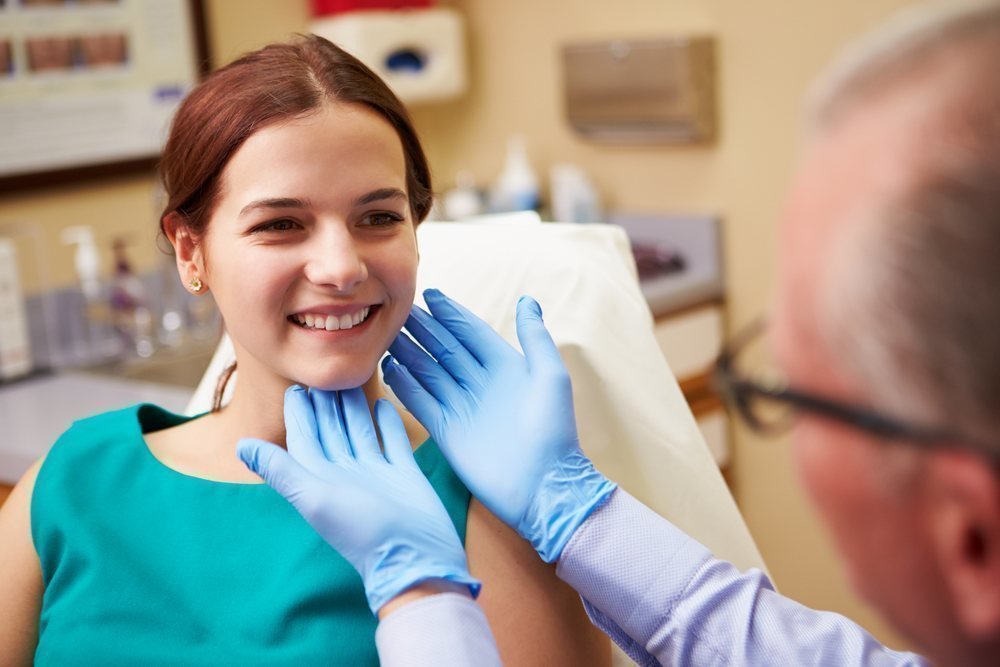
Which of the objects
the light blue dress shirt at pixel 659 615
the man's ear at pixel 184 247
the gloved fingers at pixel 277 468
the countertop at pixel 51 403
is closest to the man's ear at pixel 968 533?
the light blue dress shirt at pixel 659 615

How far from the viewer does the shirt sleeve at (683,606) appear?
111 centimetres

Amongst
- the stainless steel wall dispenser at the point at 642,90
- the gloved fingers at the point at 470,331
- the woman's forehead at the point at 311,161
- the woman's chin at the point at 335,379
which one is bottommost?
the woman's chin at the point at 335,379

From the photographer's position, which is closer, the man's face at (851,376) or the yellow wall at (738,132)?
the man's face at (851,376)

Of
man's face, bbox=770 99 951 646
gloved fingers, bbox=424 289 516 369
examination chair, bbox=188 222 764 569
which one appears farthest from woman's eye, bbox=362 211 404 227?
man's face, bbox=770 99 951 646

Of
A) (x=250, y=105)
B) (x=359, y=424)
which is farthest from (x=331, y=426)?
(x=250, y=105)

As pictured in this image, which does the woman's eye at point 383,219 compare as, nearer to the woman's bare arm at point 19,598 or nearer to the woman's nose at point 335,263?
the woman's nose at point 335,263

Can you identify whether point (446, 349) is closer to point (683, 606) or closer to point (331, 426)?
point (331, 426)

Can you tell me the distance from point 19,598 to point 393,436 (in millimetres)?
499

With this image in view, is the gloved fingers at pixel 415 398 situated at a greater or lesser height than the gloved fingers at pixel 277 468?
greater

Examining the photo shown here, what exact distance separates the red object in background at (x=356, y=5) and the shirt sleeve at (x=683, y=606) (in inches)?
79.0

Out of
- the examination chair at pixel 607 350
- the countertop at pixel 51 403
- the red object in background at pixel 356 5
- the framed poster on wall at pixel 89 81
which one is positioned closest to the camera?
the examination chair at pixel 607 350

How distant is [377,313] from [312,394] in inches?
5.1

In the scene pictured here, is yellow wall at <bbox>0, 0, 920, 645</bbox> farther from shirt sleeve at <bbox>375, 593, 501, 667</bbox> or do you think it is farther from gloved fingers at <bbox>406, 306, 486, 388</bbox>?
shirt sleeve at <bbox>375, 593, 501, 667</bbox>

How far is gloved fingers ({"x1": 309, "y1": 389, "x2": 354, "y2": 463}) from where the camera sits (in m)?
1.26
